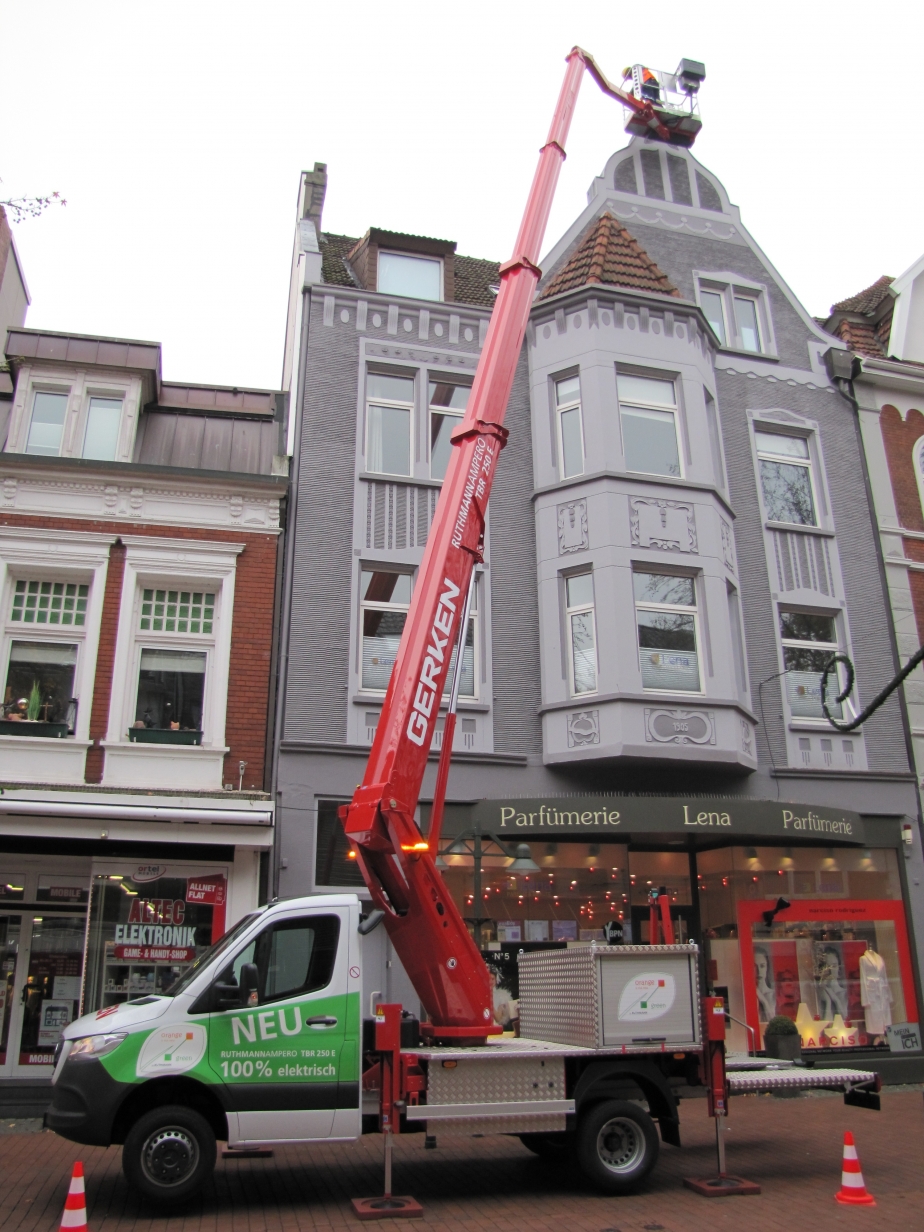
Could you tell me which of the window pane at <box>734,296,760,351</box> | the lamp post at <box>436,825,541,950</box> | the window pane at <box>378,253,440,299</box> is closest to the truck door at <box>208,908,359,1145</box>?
the lamp post at <box>436,825,541,950</box>

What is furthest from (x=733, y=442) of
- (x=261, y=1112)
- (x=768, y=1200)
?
(x=261, y=1112)

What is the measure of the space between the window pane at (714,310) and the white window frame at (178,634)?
10.0 m

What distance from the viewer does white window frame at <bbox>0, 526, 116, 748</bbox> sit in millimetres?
14477

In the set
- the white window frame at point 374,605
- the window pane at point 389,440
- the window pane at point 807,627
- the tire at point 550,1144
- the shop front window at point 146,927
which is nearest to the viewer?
the tire at point 550,1144

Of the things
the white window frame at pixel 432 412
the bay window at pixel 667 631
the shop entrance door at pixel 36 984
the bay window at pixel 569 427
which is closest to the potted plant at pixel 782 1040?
the bay window at pixel 667 631

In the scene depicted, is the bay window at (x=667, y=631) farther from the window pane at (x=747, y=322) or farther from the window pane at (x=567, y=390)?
the window pane at (x=747, y=322)

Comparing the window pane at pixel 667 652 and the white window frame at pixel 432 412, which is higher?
the white window frame at pixel 432 412

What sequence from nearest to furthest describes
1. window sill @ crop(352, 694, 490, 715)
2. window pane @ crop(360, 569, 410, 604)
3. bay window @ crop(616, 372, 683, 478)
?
1. window sill @ crop(352, 694, 490, 715)
2. window pane @ crop(360, 569, 410, 604)
3. bay window @ crop(616, 372, 683, 478)

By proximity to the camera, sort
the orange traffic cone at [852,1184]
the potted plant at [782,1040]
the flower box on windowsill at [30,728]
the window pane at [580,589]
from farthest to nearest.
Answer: the window pane at [580,589], the potted plant at [782,1040], the flower box on windowsill at [30,728], the orange traffic cone at [852,1184]

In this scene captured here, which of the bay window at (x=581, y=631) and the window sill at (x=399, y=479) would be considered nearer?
the bay window at (x=581, y=631)

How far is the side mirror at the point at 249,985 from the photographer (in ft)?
26.8

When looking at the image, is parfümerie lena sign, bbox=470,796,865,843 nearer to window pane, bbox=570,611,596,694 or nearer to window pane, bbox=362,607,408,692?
window pane, bbox=570,611,596,694

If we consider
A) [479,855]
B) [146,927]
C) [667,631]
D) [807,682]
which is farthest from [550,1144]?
[807,682]

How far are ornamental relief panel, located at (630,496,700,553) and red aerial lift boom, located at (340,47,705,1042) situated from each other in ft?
20.0
